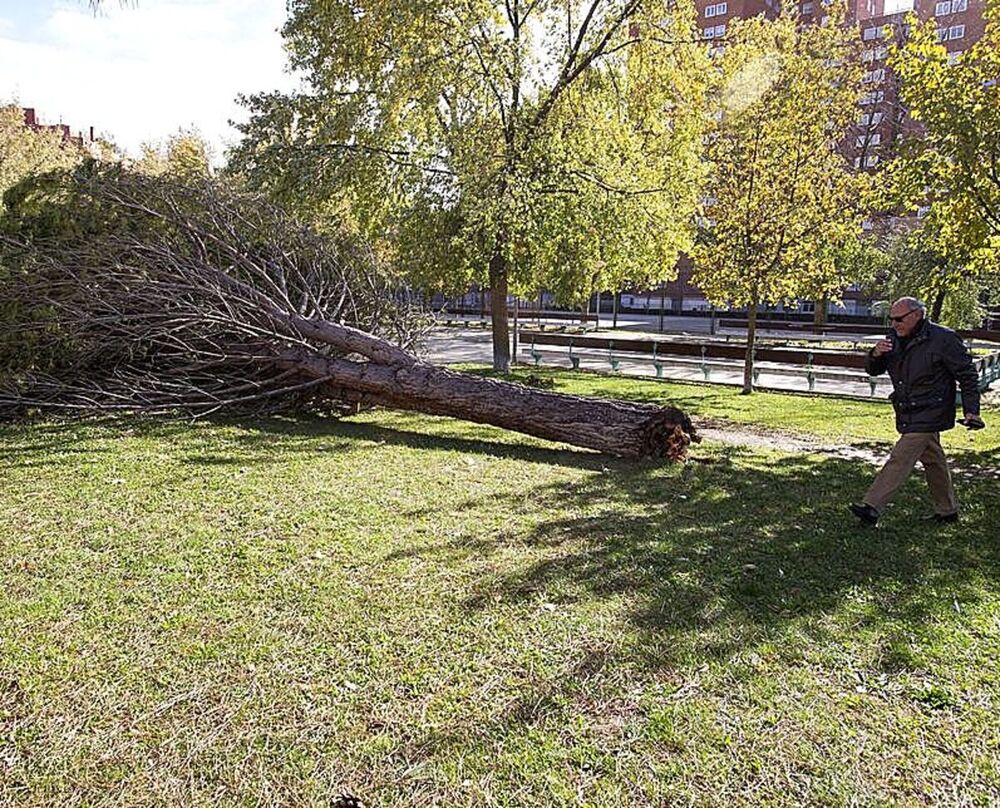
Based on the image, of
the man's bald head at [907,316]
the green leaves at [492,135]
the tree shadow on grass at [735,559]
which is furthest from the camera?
the green leaves at [492,135]

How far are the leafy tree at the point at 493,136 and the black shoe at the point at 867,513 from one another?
9.58 m

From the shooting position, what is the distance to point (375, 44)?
1547cm

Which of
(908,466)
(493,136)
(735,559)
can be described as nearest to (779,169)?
(493,136)

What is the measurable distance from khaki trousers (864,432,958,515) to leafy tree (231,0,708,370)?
9559mm

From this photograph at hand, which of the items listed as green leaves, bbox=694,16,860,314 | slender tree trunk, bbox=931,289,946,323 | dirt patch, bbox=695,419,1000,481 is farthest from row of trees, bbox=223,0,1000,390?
slender tree trunk, bbox=931,289,946,323

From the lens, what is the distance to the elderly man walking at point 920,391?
5.39 meters

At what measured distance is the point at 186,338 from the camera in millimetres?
9391

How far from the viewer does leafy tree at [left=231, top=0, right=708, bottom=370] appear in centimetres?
1427

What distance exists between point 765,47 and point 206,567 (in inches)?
623

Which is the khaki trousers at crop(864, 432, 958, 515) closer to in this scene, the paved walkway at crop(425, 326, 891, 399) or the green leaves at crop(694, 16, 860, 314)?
the paved walkway at crop(425, 326, 891, 399)

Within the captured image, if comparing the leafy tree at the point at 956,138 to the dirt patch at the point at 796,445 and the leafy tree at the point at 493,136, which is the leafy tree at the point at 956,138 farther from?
the leafy tree at the point at 493,136

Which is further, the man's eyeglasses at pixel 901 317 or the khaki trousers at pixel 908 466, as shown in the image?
the man's eyeglasses at pixel 901 317

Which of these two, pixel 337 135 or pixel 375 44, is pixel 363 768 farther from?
pixel 375 44

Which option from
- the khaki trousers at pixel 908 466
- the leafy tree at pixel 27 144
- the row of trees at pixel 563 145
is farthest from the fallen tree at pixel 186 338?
the leafy tree at pixel 27 144
